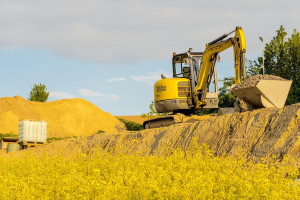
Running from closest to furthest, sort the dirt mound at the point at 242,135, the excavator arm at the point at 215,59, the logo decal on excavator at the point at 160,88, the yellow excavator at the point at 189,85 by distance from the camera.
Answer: the dirt mound at the point at 242,135 → the excavator arm at the point at 215,59 → the yellow excavator at the point at 189,85 → the logo decal on excavator at the point at 160,88

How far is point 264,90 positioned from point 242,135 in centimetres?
221

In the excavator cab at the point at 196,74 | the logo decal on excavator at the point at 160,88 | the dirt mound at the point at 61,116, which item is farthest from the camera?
the dirt mound at the point at 61,116

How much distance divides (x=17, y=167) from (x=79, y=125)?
39.5 meters

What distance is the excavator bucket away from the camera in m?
15.1

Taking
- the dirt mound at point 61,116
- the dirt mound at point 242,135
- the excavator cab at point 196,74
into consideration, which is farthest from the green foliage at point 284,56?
the dirt mound at point 61,116

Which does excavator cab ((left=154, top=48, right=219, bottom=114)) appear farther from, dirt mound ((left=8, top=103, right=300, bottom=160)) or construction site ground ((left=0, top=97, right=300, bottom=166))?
dirt mound ((left=8, top=103, right=300, bottom=160))

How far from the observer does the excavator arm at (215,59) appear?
16337 mm

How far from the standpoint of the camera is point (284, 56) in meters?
32.3

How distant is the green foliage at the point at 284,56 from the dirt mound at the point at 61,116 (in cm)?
2416

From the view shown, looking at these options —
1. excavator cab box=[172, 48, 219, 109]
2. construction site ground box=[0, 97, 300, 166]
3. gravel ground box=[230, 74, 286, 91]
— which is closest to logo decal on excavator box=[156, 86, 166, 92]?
excavator cab box=[172, 48, 219, 109]

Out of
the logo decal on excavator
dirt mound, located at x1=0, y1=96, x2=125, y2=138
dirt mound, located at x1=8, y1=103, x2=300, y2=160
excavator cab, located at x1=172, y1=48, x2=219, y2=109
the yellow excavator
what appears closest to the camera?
dirt mound, located at x1=8, y1=103, x2=300, y2=160

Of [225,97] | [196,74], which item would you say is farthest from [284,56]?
[196,74]

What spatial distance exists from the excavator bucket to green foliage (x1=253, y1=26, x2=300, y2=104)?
627 inches

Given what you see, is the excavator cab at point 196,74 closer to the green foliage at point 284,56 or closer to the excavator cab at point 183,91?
the excavator cab at point 183,91
